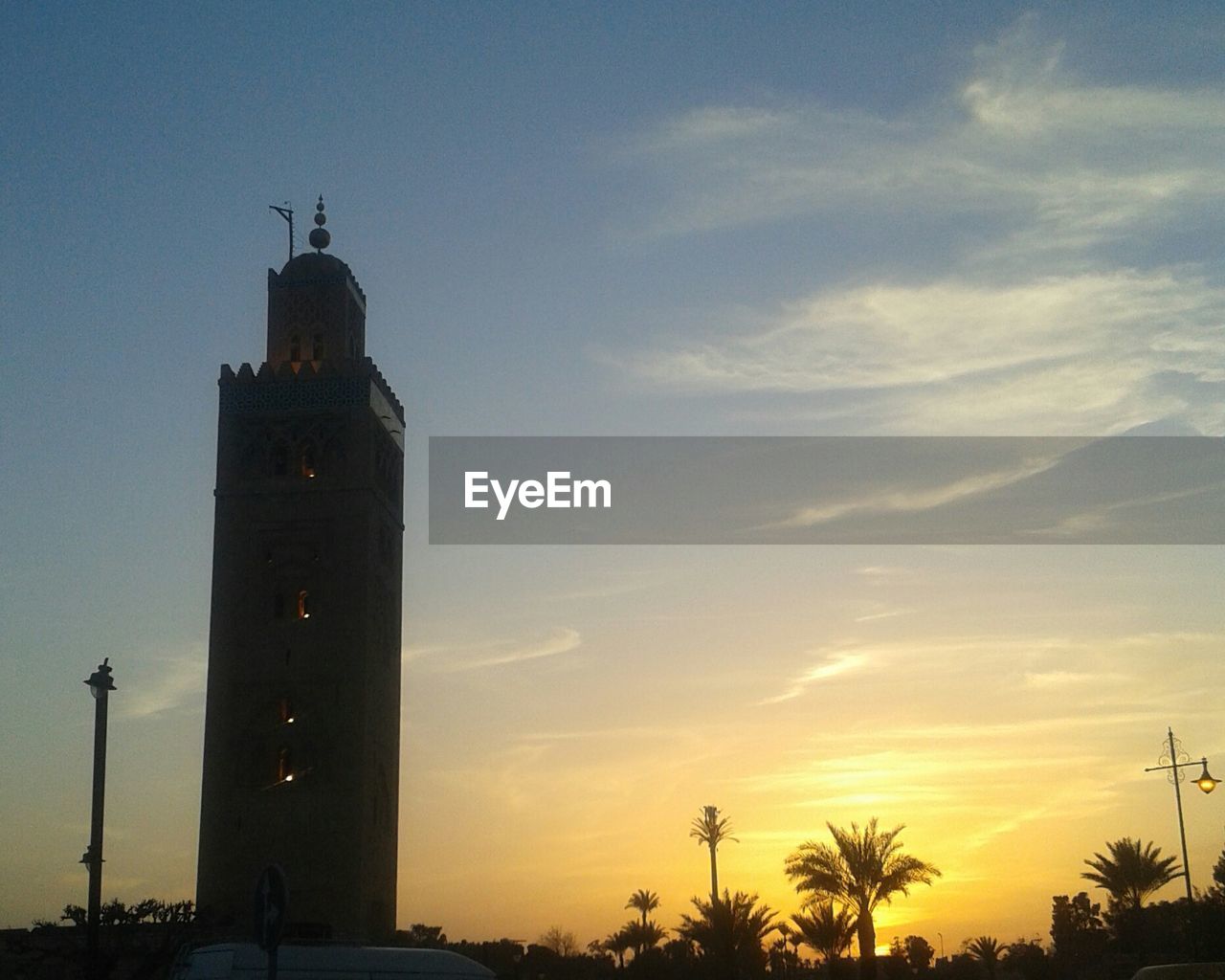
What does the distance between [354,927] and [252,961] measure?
26191mm

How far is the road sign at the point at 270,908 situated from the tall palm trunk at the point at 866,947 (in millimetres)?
28543

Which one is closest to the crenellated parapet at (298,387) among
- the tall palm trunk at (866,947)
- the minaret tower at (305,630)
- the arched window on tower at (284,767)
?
the minaret tower at (305,630)

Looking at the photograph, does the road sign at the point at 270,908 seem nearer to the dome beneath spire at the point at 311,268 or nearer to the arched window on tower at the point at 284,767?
the arched window on tower at the point at 284,767

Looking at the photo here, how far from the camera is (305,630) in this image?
39688mm

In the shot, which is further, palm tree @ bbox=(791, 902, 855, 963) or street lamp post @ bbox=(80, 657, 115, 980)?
palm tree @ bbox=(791, 902, 855, 963)

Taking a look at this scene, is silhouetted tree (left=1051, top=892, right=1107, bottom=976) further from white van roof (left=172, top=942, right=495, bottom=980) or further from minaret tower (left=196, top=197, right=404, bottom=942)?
white van roof (left=172, top=942, right=495, bottom=980)

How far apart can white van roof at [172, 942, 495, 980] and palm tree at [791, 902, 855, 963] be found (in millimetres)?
28075

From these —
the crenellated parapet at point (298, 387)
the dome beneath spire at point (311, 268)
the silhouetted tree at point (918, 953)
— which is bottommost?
the silhouetted tree at point (918, 953)

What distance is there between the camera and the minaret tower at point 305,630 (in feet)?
123

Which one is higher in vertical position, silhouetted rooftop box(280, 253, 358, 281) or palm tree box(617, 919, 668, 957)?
silhouetted rooftop box(280, 253, 358, 281)

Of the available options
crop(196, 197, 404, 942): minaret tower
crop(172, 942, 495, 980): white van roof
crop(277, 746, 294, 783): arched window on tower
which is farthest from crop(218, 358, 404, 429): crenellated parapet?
crop(172, 942, 495, 980): white van roof

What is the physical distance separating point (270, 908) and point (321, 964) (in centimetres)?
277

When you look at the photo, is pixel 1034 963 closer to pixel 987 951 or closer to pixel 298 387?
pixel 987 951

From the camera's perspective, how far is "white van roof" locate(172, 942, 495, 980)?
11859 mm
